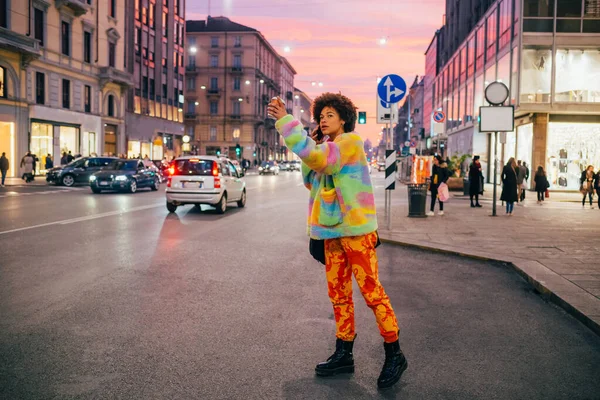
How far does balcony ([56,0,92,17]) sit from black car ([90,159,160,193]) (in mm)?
18440

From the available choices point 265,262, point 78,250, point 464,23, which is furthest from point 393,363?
point 464,23

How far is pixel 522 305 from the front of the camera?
21.1 feet

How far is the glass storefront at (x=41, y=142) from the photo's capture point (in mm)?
37875

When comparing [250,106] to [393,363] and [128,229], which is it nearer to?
[128,229]

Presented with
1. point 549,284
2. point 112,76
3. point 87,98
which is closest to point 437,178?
point 549,284

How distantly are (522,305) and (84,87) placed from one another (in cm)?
4257

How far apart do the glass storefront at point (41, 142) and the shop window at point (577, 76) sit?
30186 mm

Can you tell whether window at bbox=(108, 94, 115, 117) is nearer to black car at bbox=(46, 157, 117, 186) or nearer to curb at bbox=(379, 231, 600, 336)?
black car at bbox=(46, 157, 117, 186)

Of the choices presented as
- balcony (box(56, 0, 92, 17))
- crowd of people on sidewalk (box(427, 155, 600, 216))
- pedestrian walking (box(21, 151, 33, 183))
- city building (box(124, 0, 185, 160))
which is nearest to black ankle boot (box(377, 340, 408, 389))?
crowd of people on sidewalk (box(427, 155, 600, 216))

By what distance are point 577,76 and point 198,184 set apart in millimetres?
22037

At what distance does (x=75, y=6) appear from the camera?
41.4 metres

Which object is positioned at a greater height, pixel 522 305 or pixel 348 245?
pixel 348 245

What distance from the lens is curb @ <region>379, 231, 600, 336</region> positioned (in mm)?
5723

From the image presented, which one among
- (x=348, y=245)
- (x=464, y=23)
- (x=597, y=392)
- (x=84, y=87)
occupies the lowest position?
(x=597, y=392)
